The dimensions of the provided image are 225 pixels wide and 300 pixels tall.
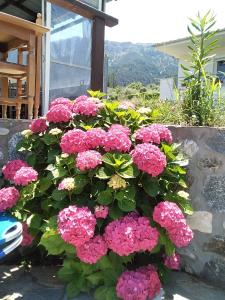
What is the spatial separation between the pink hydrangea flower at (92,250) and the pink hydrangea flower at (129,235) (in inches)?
1.5

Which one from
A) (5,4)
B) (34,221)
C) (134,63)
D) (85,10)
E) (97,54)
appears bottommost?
(34,221)

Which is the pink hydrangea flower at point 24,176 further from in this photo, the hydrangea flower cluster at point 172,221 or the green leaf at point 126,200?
the hydrangea flower cluster at point 172,221

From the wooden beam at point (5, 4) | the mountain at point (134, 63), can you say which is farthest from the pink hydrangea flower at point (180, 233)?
the mountain at point (134, 63)

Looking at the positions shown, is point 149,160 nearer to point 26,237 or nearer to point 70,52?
point 26,237

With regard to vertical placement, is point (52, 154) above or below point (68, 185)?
above

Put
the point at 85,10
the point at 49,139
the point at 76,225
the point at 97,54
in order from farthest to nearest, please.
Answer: the point at 97,54
the point at 85,10
the point at 49,139
the point at 76,225

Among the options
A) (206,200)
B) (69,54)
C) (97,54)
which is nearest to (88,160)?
(206,200)

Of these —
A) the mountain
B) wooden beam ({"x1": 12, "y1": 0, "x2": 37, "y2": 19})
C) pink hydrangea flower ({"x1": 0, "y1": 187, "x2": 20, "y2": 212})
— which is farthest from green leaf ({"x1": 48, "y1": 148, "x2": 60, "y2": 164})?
the mountain

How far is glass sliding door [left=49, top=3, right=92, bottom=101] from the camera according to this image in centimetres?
519

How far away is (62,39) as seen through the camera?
536cm

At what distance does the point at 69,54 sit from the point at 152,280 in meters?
4.06

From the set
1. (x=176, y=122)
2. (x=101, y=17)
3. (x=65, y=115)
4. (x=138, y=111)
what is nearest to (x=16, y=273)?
(x=65, y=115)

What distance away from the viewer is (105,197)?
197cm

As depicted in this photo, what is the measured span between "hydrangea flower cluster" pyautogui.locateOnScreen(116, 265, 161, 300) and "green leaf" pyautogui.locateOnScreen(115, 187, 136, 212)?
1.22 feet
